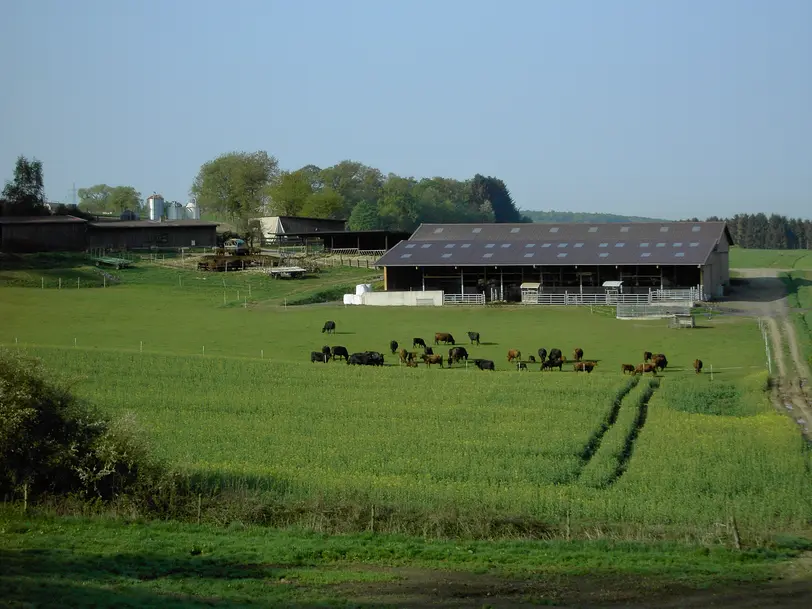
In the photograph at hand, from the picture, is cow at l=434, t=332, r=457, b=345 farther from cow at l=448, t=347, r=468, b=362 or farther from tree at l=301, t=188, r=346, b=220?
tree at l=301, t=188, r=346, b=220

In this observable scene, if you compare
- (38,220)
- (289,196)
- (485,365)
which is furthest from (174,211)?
(485,365)

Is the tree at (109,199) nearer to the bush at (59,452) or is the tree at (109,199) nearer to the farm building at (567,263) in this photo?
the farm building at (567,263)

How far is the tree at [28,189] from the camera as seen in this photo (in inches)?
3339

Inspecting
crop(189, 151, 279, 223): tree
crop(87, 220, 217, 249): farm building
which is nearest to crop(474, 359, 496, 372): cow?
crop(87, 220, 217, 249): farm building

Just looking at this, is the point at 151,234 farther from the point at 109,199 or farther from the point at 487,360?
the point at 109,199

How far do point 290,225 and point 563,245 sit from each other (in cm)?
3755

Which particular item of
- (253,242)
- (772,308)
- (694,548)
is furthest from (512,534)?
(253,242)

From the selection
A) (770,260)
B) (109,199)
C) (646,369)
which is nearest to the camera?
(646,369)

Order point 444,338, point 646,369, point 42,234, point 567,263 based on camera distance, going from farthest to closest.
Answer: point 42,234 < point 567,263 < point 444,338 < point 646,369

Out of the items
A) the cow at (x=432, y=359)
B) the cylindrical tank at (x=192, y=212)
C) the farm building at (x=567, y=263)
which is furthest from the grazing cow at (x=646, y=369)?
the cylindrical tank at (x=192, y=212)

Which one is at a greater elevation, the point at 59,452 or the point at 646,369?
the point at 59,452

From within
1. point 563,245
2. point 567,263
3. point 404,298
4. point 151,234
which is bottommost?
point 404,298

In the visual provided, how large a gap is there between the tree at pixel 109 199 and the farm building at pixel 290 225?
5029cm

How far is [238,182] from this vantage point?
11219cm
